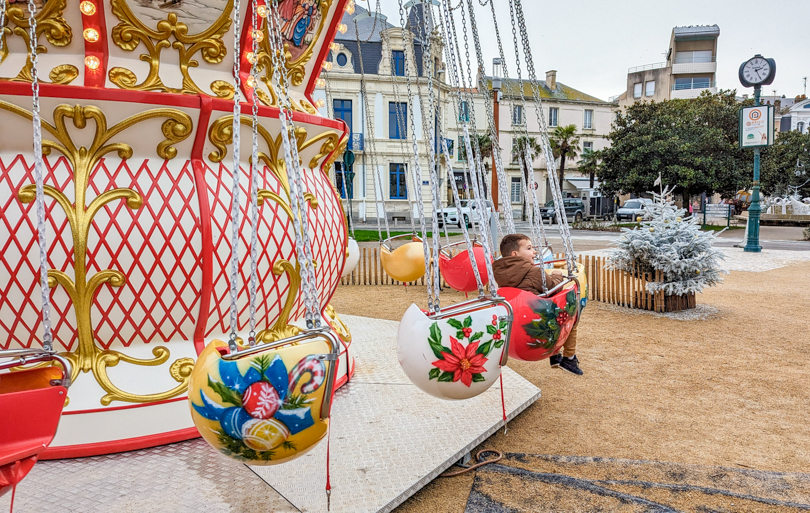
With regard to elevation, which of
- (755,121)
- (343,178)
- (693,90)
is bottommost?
(343,178)

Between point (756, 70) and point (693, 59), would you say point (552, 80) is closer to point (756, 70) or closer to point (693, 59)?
point (693, 59)

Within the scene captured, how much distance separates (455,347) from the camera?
7.91 feet

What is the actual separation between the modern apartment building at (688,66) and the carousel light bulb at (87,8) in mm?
58314

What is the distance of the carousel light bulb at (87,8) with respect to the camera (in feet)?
10.5

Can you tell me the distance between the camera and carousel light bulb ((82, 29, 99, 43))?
325cm

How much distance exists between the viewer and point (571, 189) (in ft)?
159

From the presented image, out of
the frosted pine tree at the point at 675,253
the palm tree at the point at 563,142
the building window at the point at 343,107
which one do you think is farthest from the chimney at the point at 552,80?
the frosted pine tree at the point at 675,253

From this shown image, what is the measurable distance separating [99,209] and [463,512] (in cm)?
255

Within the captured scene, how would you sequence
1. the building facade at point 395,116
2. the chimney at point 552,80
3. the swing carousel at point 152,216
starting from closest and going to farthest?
the swing carousel at point 152,216 → the building facade at point 395,116 → the chimney at point 552,80

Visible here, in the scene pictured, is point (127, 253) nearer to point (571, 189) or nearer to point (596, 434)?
point (596, 434)

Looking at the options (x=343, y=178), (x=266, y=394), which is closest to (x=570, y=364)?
(x=343, y=178)

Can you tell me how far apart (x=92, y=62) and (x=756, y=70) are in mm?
18354

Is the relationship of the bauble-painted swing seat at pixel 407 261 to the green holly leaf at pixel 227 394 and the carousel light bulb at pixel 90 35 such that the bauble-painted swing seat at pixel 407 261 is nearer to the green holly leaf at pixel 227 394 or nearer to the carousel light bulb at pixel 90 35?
the carousel light bulb at pixel 90 35

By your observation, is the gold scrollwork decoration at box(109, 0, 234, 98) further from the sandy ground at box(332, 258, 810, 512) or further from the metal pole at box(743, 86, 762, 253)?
the metal pole at box(743, 86, 762, 253)
